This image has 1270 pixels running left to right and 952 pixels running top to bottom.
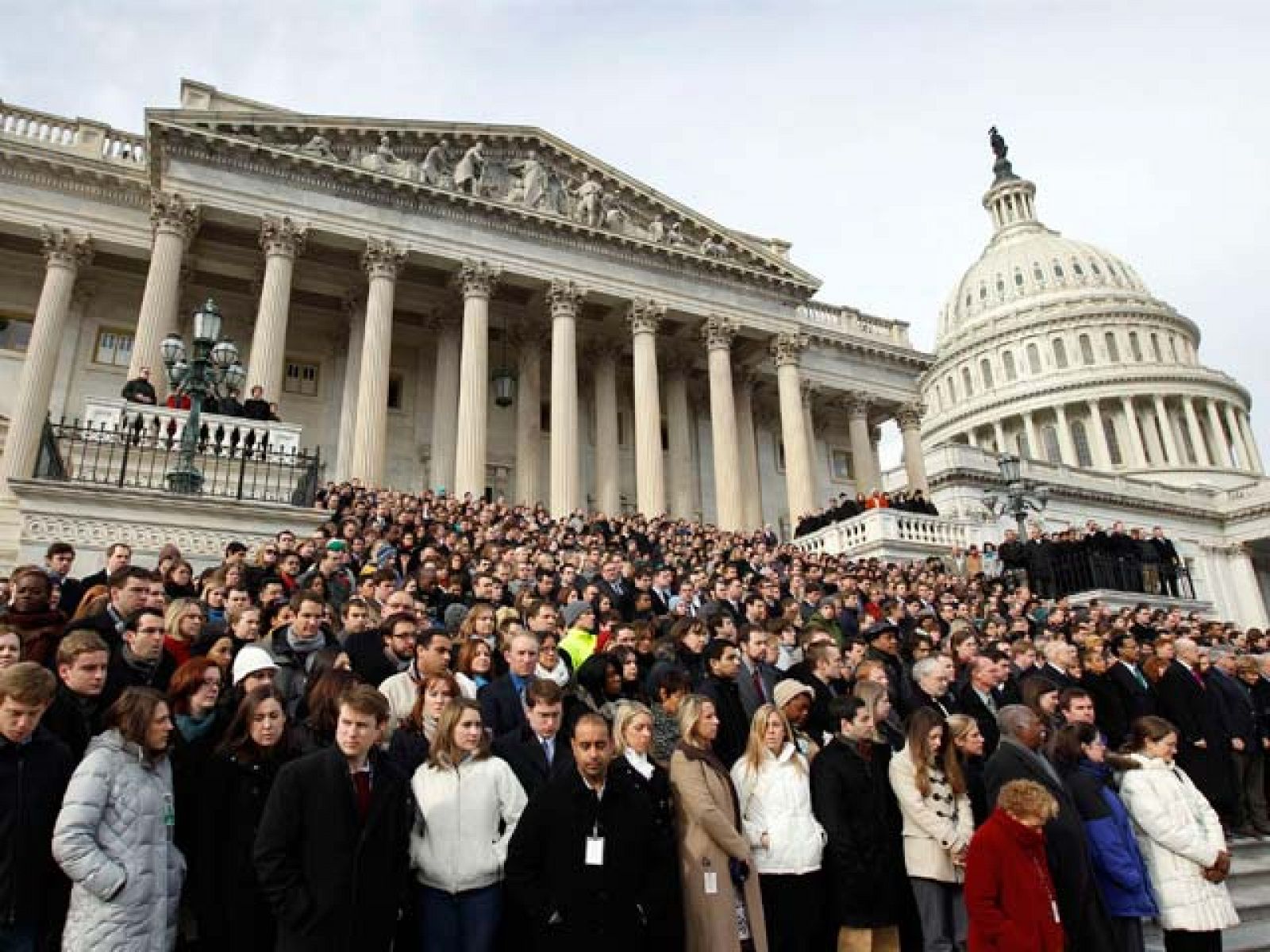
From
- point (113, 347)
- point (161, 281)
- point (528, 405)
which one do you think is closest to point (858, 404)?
point (528, 405)

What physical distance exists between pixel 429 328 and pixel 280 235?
680cm

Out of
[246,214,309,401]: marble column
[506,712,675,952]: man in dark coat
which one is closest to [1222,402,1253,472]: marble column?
[246,214,309,401]: marble column

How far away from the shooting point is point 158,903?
12.3 feet

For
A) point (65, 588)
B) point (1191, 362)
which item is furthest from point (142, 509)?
point (1191, 362)

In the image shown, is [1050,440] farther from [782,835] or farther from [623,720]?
[623,720]

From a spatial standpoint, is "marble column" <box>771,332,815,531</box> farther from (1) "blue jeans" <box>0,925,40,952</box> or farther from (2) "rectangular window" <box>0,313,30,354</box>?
(1) "blue jeans" <box>0,925,40,952</box>

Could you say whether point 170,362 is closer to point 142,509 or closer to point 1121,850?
point 142,509

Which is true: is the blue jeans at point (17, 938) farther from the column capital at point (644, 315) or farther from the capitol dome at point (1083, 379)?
the capitol dome at point (1083, 379)

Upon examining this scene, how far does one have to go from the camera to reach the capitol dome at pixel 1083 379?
7362 centimetres

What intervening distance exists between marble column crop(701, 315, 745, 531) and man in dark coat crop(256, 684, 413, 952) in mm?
24114

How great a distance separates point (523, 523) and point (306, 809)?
14.4 metres

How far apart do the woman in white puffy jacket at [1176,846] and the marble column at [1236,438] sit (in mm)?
85408

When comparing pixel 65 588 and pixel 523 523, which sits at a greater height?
pixel 523 523

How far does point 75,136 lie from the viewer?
2638cm
